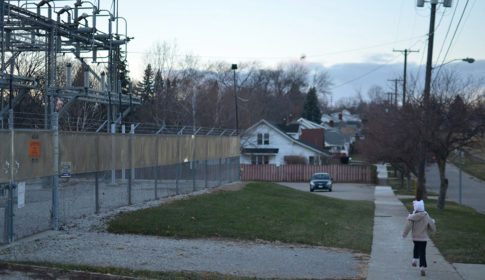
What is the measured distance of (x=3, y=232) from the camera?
13.1 meters

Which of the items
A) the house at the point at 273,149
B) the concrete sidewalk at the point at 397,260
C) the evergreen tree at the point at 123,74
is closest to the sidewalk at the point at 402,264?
the concrete sidewalk at the point at 397,260

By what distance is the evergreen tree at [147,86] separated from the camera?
211ft

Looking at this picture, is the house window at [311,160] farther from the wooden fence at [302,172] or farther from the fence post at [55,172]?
the fence post at [55,172]

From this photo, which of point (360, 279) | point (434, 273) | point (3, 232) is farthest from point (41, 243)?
point (434, 273)

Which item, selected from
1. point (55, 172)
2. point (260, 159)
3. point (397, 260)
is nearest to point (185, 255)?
point (55, 172)

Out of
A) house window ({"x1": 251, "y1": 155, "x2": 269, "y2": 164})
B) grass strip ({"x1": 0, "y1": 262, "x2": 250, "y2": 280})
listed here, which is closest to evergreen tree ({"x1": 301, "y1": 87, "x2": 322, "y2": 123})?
house window ({"x1": 251, "y1": 155, "x2": 269, "y2": 164})

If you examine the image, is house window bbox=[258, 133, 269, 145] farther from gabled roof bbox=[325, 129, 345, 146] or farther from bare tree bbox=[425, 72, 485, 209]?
bare tree bbox=[425, 72, 485, 209]

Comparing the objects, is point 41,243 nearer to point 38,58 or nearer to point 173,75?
point 38,58

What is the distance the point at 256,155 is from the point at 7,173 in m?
69.2

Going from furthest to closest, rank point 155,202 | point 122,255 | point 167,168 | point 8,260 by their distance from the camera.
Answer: point 167,168
point 155,202
point 122,255
point 8,260

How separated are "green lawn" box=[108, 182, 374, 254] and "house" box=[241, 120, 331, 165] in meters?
55.0

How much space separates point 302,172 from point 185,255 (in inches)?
2327

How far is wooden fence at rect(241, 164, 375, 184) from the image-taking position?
70.0m

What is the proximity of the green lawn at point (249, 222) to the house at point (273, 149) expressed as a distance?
180 ft
